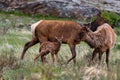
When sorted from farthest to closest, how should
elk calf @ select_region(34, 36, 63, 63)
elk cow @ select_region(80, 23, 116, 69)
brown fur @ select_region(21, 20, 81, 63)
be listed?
1. brown fur @ select_region(21, 20, 81, 63)
2. elk calf @ select_region(34, 36, 63, 63)
3. elk cow @ select_region(80, 23, 116, 69)

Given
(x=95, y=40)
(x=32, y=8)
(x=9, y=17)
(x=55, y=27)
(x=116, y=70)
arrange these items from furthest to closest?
(x=32, y=8)
(x=9, y=17)
(x=55, y=27)
(x=95, y=40)
(x=116, y=70)

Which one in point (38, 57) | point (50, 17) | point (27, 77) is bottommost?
point (50, 17)

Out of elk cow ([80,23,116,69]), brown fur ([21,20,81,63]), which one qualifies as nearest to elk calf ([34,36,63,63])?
brown fur ([21,20,81,63])

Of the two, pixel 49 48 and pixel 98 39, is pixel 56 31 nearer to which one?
pixel 49 48

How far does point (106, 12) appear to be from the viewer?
36000mm

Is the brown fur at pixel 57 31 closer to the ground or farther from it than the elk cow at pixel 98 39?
closer to the ground

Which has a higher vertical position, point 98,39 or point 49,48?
point 98,39

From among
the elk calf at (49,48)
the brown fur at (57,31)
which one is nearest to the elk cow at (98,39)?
the brown fur at (57,31)

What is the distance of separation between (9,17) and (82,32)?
2259 centimetres

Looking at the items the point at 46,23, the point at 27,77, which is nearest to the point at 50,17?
the point at 46,23

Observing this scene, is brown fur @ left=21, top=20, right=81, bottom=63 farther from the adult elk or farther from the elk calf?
the elk calf

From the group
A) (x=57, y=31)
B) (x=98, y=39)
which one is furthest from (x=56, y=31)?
(x=98, y=39)

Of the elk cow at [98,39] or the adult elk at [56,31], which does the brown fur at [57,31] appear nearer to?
the adult elk at [56,31]

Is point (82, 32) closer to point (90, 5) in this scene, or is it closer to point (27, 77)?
point (27, 77)
